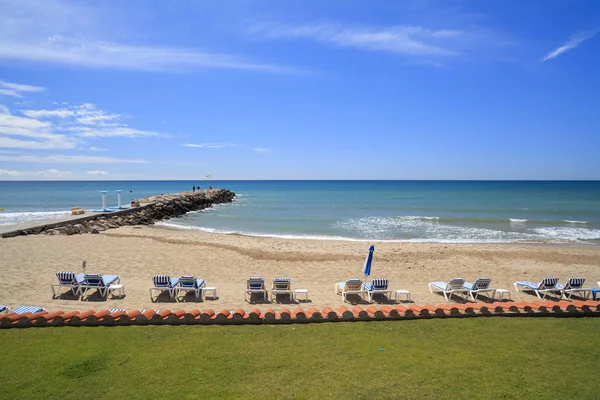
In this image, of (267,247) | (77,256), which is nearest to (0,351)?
(77,256)

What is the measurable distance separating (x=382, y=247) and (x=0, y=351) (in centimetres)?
1687

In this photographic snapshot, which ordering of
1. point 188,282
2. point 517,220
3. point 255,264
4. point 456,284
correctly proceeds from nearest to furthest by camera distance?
point 188,282 < point 456,284 < point 255,264 < point 517,220

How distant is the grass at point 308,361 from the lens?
4852 mm

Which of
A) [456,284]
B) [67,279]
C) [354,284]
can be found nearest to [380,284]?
[354,284]

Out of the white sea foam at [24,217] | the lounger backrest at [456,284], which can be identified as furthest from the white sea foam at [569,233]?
the white sea foam at [24,217]

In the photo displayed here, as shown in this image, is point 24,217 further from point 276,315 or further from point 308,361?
point 308,361

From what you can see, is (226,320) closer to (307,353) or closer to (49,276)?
(307,353)

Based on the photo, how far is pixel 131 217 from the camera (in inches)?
1227

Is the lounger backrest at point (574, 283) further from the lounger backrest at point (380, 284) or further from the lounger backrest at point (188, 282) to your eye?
the lounger backrest at point (188, 282)

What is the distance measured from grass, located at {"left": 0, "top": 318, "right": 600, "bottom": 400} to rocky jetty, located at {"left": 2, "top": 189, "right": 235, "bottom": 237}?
58.3 ft

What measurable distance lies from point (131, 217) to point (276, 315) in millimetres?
27522

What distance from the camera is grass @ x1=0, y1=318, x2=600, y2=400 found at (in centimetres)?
485

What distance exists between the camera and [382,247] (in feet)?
Answer: 65.6

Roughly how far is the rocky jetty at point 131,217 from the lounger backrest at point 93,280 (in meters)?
13.2
